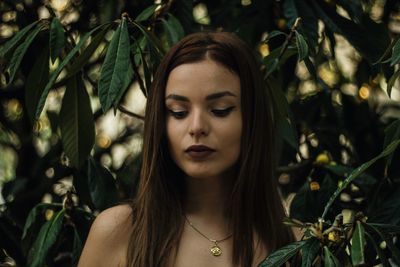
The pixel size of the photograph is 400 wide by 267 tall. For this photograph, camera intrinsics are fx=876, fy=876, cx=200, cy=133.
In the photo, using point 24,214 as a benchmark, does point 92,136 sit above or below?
above

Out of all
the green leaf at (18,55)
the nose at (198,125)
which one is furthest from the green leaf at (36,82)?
the nose at (198,125)

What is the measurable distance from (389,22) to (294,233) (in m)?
1.08

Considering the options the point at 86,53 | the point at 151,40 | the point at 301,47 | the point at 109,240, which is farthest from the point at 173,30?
the point at 109,240

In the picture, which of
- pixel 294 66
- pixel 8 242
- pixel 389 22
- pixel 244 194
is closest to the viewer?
pixel 244 194

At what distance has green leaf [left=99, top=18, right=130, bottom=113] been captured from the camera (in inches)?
67.7

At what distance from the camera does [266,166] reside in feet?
6.27

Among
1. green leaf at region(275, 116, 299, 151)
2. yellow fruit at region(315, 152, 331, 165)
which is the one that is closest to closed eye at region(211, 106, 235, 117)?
green leaf at region(275, 116, 299, 151)

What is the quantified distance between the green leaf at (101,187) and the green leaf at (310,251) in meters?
0.69

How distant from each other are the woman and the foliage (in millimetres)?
104

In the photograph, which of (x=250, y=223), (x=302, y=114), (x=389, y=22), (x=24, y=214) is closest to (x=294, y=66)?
(x=302, y=114)

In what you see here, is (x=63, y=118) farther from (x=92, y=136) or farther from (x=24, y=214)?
(x=24, y=214)

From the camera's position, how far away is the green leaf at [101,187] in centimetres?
210

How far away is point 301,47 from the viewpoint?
5.89ft

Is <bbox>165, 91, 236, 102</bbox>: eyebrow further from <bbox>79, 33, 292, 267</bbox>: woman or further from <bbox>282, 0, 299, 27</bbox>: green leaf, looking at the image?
<bbox>282, 0, 299, 27</bbox>: green leaf
